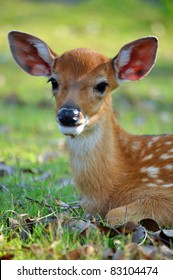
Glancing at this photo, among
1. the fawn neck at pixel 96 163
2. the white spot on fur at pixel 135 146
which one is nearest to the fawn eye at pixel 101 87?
the fawn neck at pixel 96 163

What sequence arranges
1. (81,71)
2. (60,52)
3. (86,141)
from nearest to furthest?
(81,71)
(86,141)
(60,52)

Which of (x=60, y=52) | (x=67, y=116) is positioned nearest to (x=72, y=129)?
(x=67, y=116)

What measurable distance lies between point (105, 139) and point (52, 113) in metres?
4.29

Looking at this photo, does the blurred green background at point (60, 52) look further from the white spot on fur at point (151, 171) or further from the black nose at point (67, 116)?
the white spot on fur at point (151, 171)

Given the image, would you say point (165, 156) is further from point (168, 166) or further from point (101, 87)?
point (101, 87)

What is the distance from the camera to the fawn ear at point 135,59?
5.27m

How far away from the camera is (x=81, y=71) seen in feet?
16.4

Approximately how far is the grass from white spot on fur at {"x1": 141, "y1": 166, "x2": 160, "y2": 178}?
59 centimetres

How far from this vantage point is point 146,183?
500cm

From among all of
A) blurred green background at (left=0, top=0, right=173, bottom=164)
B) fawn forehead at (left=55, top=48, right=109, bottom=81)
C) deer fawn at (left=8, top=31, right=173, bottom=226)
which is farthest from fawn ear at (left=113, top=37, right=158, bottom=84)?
blurred green background at (left=0, top=0, right=173, bottom=164)

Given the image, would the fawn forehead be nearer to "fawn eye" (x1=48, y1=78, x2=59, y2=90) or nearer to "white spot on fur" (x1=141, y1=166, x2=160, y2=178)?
"fawn eye" (x1=48, y1=78, x2=59, y2=90)
